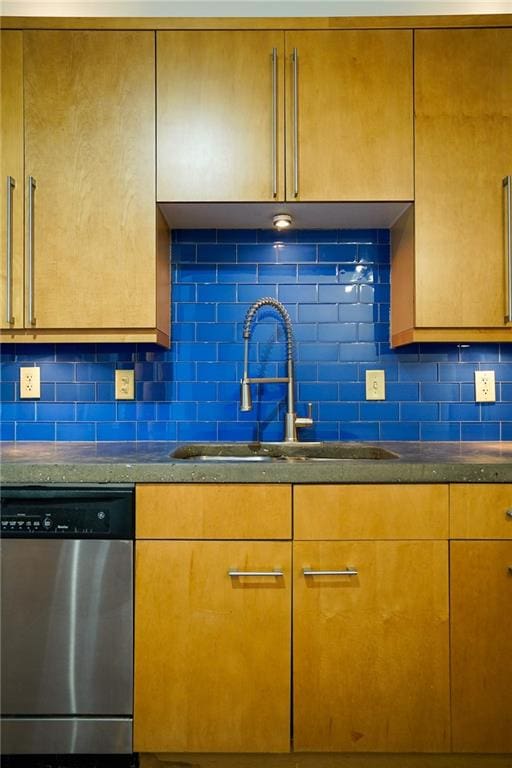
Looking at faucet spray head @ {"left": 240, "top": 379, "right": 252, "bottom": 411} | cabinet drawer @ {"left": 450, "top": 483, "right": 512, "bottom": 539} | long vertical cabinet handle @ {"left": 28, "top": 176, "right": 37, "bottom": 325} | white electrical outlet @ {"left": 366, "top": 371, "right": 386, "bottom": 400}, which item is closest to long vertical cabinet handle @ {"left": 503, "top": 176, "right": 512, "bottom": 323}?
white electrical outlet @ {"left": 366, "top": 371, "right": 386, "bottom": 400}

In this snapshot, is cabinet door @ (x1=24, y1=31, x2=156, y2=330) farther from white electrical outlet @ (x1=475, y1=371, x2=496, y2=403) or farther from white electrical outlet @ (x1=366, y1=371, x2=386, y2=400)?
white electrical outlet @ (x1=475, y1=371, x2=496, y2=403)

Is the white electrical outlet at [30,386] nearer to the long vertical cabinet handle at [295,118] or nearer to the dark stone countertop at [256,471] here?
the dark stone countertop at [256,471]

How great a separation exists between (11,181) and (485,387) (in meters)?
1.89

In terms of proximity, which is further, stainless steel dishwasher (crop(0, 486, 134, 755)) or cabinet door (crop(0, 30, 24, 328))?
cabinet door (crop(0, 30, 24, 328))

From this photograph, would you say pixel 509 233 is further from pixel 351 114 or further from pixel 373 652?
pixel 373 652

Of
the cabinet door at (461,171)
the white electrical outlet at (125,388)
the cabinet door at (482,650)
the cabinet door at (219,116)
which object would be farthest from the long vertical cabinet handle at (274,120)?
the cabinet door at (482,650)

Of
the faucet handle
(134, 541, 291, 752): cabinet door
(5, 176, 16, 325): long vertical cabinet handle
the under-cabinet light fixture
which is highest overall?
the under-cabinet light fixture

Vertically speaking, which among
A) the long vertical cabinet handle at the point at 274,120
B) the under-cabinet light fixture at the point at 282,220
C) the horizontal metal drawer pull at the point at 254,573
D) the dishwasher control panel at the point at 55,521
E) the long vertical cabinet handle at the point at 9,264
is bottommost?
the horizontal metal drawer pull at the point at 254,573

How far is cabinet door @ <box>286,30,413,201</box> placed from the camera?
1503 millimetres

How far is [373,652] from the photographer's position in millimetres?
1260

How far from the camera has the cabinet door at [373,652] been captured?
1260 mm

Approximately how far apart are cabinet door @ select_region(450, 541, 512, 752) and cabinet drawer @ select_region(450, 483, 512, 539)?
0.04 meters

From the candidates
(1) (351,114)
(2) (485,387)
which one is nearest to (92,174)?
(1) (351,114)

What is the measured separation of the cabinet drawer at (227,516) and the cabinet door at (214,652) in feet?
0.10
